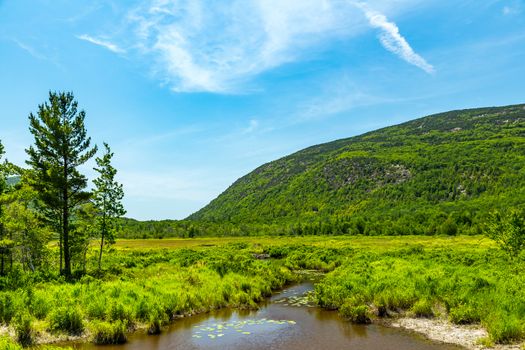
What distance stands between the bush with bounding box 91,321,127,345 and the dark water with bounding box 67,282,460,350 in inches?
18.9

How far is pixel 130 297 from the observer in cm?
2762

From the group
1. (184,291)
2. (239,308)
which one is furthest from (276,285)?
(184,291)

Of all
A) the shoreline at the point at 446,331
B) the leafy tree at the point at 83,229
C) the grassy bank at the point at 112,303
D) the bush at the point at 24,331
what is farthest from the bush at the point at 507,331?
the leafy tree at the point at 83,229

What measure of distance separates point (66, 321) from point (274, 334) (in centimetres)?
1236

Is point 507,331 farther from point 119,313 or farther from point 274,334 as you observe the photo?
point 119,313

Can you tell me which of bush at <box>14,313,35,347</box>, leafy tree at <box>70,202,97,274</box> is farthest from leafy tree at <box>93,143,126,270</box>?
bush at <box>14,313,35,347</box>

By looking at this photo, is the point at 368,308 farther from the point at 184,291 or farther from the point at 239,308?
the point at 184,291

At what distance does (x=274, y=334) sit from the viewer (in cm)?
2503

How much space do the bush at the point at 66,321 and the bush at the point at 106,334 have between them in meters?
1.33

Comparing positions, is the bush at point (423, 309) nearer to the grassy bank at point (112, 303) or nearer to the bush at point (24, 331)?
the grassy bank at point (112, 303)

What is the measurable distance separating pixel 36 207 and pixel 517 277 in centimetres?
4265

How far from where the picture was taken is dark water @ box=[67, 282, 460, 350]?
73.7 ft

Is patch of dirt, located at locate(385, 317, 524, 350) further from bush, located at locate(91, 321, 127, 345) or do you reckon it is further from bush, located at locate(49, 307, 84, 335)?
bush, located at locate(49, 307, 84, 335)

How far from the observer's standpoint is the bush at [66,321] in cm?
2323
